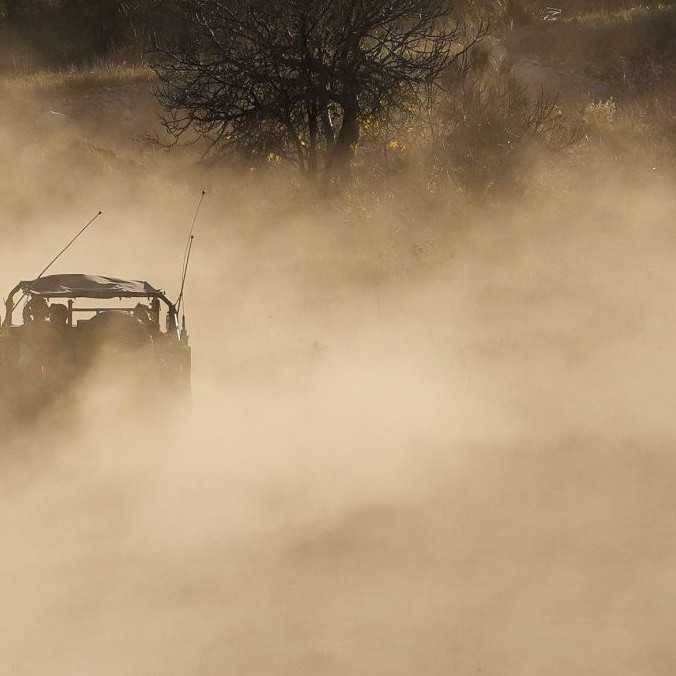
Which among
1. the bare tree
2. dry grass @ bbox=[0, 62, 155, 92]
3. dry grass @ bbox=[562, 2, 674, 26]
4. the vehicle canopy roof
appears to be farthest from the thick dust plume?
dry grass @ bbox=[0, 62, 155, 92]

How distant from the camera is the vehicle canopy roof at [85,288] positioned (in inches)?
584

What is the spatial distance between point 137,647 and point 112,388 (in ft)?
13.5

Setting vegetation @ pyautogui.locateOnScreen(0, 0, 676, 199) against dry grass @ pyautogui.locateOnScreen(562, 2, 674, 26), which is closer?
vegetation @ pyautogui.locateOnScreen(0, 0, 676, 199)

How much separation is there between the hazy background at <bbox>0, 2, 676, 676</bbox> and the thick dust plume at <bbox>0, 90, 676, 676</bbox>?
0.11 ft

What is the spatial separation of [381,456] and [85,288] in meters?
3.47

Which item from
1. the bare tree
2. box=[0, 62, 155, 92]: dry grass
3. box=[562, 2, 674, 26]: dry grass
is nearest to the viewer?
the bare tree

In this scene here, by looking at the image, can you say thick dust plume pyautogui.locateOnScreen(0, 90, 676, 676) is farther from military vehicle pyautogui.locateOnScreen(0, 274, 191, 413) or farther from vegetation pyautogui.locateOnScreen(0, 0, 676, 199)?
vegetation pyautogui.locateOnScreen(0, 0, 676, 199)

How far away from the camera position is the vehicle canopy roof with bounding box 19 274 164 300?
14844 millimetres

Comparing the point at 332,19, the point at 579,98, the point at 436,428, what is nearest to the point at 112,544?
the point at 436,428

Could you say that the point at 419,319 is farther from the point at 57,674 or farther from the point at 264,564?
the point at 57,674

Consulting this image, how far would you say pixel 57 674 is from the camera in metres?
9.83

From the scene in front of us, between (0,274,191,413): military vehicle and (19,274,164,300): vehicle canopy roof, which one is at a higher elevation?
(19,274,164,300): vehicle canopy roof

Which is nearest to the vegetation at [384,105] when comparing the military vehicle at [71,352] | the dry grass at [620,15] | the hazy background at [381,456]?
the hazy background at [381,456]

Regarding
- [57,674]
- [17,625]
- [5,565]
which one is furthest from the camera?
[5,565]
